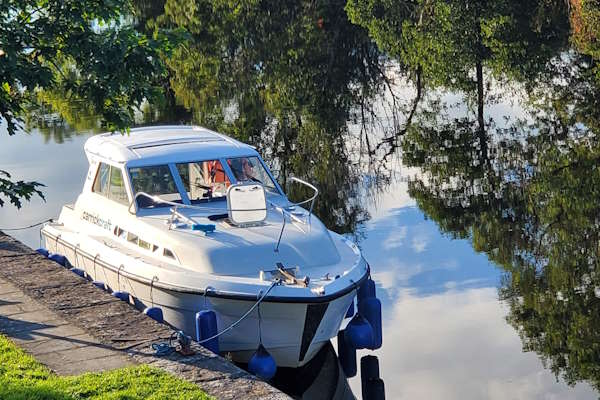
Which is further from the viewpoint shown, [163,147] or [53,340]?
[163,147]

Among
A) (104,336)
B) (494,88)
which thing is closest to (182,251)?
(104,336)

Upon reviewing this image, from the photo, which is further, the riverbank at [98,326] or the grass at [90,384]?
the riverbank at [98,326]

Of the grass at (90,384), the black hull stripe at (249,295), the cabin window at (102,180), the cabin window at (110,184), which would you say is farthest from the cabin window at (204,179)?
the grass at (90,384)

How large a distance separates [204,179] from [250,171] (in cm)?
81

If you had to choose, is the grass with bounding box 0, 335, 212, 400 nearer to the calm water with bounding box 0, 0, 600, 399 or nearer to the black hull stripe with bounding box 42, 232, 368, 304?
the black hull stripe with bounding box 42, 232, 368, 304

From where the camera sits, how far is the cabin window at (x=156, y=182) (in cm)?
1538

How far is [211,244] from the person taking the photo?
44.5 ft

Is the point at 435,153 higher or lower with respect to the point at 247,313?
lower

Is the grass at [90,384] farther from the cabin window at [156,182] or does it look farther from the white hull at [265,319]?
the cabin window at [156,182]

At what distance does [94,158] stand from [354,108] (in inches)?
805

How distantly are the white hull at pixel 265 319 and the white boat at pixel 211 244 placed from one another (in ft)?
0.05

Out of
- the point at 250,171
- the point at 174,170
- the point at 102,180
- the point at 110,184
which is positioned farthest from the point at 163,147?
the point at 250,171

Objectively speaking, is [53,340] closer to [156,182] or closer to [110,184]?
[156,182]

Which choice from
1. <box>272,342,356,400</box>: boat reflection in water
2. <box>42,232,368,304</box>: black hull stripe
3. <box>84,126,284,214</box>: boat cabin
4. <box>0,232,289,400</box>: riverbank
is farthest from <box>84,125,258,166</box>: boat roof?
<box>272,342,356,400</box>: boat reflection in water
